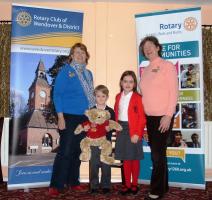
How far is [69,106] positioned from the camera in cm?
338

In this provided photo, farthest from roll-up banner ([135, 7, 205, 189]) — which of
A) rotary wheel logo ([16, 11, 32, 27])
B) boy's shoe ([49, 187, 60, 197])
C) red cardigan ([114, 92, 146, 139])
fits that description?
rotary wheel logo ([16, 11, 32, 27])

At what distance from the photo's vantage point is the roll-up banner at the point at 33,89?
3.51 metres

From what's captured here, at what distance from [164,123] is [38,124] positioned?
4.65 feet

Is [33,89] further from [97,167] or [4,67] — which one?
[97,167]

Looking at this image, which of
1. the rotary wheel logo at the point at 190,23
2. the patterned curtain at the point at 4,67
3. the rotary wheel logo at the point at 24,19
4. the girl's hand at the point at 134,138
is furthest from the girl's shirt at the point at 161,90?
the patterned curtain at the point at 4,67

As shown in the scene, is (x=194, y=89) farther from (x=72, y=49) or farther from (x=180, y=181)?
(x=72, y=49)

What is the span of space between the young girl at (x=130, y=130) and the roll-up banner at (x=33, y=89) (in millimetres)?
801

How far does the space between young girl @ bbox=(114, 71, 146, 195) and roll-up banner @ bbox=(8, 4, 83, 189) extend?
0.80 m

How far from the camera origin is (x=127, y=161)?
133 inches

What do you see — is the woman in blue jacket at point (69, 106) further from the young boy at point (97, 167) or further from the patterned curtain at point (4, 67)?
the patterned curtain at point (4, 67)

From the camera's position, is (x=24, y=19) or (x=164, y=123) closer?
(x=164, y=123)

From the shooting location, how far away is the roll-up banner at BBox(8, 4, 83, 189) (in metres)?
3.51

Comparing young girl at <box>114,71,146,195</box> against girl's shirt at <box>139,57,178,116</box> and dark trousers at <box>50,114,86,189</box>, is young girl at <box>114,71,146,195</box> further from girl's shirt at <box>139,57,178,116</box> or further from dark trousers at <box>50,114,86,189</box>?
dark trousers at <box>50,114,86,189</box>

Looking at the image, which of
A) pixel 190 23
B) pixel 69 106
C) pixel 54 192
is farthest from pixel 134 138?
pixel 190 23
